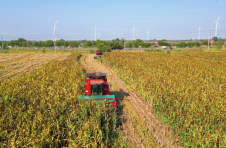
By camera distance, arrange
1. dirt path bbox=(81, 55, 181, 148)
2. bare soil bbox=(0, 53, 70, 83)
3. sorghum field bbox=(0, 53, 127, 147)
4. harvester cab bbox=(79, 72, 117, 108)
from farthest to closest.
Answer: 1. bare soil bbox=(0, 53, 70, 83)
2. harvester cab bbox=(79, 72, 117, 108)
3. dirt path bbox=(81, 55, 181, 148)
4. sorghum field bbox=(0, 53, 127, 147)

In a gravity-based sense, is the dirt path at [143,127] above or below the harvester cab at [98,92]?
below

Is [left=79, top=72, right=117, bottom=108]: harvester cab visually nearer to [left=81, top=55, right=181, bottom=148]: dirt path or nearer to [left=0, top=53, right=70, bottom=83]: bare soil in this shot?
[left=81, top=55, right=181, bottom=148]: dirt path

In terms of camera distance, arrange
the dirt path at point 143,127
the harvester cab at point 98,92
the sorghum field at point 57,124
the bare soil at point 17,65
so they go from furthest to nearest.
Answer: the bare soil at point 17,65, the harvester cab at point 98,92, the dirt path at point 143,127, the sorghum field at point 57,124

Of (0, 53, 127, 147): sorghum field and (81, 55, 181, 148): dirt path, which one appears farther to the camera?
(81, 55, 181, 148): dirt path

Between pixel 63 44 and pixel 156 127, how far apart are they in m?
113

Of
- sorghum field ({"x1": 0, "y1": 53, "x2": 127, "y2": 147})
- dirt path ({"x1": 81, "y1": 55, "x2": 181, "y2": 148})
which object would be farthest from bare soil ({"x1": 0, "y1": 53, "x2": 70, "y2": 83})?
dirt path ({"x1": 81, "y1": 55, "x2": 181, "y2": 148})

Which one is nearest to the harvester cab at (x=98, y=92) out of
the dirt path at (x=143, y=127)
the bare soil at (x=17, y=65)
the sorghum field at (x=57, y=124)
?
the sorghum field at (x=57, y=124)

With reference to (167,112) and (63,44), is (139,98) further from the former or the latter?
Result: (63,44)

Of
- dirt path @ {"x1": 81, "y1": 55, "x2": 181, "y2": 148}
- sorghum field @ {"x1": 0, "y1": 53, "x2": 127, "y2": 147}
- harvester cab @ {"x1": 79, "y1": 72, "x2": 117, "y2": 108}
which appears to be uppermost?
harvester cab @ {"x1": 79, "y1": 72, "x2": 117, "y2": 108}

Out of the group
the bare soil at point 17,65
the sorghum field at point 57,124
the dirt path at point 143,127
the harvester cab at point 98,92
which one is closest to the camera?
the sorghum field at point 57,124

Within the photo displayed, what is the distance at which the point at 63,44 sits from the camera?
11556 centimetres

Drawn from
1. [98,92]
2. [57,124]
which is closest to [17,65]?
[98,92]

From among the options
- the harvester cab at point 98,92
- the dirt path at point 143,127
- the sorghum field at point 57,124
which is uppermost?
the harvester cab at point 98,92

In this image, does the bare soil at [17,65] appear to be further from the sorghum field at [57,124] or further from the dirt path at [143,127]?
the dirt path at [143,127]
